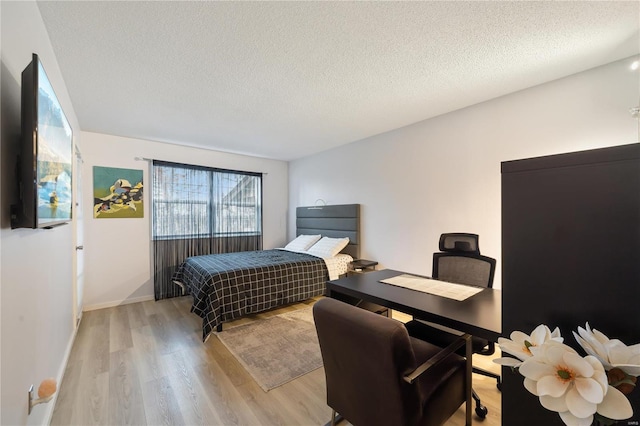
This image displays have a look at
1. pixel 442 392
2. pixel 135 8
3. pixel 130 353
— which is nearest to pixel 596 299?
pixel 442 392

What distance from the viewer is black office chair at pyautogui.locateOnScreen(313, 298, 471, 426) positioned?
1096 mm

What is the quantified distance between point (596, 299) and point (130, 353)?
10.7 ft

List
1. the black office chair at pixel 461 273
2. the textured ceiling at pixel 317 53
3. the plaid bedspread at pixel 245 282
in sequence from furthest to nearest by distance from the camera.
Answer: the plaid bedspread at pixel 245 282, the black office chair at pixel 461 273, the textured ceiling at pixel 317 53

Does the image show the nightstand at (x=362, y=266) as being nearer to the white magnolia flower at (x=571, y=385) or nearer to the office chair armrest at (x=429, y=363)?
the office chair armrest at (x=429, y=363)

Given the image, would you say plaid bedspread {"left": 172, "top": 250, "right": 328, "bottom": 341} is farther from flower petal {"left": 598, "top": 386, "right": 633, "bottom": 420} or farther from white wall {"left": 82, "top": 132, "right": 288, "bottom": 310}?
flower petal {"left": 598, "top": 386, "right": 633, "bottom": 420}

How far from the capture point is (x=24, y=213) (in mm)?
1099

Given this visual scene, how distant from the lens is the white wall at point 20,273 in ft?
3.45

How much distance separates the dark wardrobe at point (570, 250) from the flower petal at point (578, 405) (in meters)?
0.14

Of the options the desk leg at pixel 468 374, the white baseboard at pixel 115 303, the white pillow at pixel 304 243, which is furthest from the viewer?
the white pillow at pixel 304 243

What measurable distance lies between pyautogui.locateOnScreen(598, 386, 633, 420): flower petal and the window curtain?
4752 millimetres

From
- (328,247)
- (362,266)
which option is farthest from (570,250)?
(328,247)

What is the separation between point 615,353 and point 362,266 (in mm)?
3367

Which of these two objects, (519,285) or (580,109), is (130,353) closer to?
(519,285)

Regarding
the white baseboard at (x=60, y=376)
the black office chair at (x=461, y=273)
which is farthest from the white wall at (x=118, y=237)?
the black office chair at (x=461, y=273)
